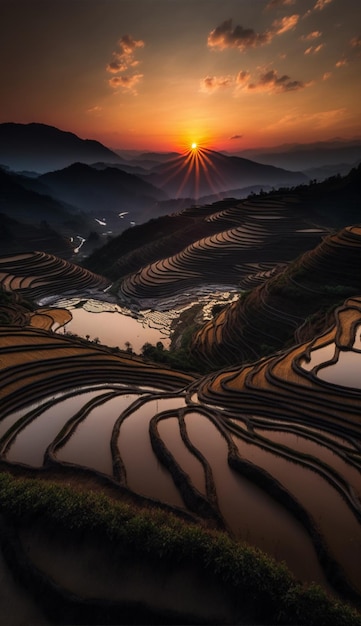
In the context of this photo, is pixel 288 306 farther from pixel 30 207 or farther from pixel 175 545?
pixel 30 207

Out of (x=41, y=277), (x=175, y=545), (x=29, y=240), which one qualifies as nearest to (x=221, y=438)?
(x=175, y=545)

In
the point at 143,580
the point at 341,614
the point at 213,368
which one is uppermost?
the point at 213,368

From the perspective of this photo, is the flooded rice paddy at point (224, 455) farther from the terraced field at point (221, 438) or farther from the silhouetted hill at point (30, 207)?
the silhouetted hill at point (30, 207)

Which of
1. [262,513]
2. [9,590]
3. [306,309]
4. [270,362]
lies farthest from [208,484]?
[306,309]

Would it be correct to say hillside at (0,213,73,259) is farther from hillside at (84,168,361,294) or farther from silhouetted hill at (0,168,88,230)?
silhouetted hill at (0,168,88,230)

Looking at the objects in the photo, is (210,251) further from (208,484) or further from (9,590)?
(9,590)
